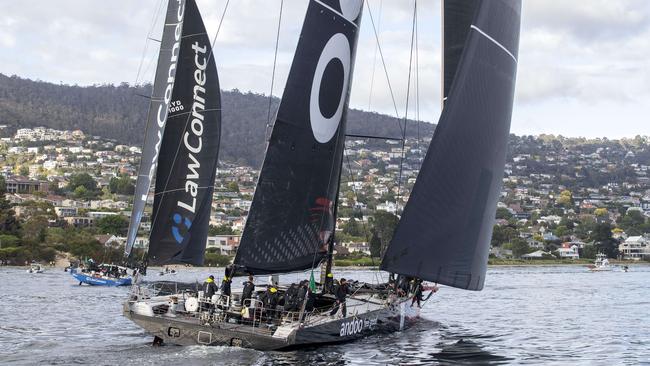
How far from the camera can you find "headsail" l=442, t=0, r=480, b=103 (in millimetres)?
31906

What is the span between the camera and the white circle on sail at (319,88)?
2730cm

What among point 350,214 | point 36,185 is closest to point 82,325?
point 350,214

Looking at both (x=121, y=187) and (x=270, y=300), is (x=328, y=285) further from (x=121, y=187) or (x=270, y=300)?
(x=121, y=187)

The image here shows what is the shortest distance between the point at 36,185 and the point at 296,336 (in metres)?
163

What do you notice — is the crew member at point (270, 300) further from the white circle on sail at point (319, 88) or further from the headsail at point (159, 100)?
the headsail at point (159, 100)

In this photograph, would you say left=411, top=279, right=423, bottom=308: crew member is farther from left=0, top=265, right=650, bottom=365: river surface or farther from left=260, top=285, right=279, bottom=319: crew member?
left=260, top=285, right=279, bottom=319: crew member

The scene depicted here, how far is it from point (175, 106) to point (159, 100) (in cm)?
150

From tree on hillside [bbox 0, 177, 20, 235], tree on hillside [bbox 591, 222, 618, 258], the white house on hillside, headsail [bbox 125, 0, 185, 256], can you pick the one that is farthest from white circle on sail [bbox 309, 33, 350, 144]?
Answer: the white house on hillside

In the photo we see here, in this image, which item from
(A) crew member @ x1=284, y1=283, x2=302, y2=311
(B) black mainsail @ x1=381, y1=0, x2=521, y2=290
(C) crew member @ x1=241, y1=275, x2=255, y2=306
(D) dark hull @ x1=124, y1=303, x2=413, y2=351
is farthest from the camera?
(B) black mainsail @ x1=381, y1=0, x2=521, y2=290

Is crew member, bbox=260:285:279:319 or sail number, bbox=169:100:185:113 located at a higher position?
sail number, bbox=169:100:185:113

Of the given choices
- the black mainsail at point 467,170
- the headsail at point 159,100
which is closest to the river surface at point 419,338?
the black mainsail at point 467,170

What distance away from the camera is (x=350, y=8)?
2789 centimetres

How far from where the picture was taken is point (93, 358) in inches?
947

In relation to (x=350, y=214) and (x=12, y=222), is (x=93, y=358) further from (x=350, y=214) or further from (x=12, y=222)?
(x=350, y=214)
